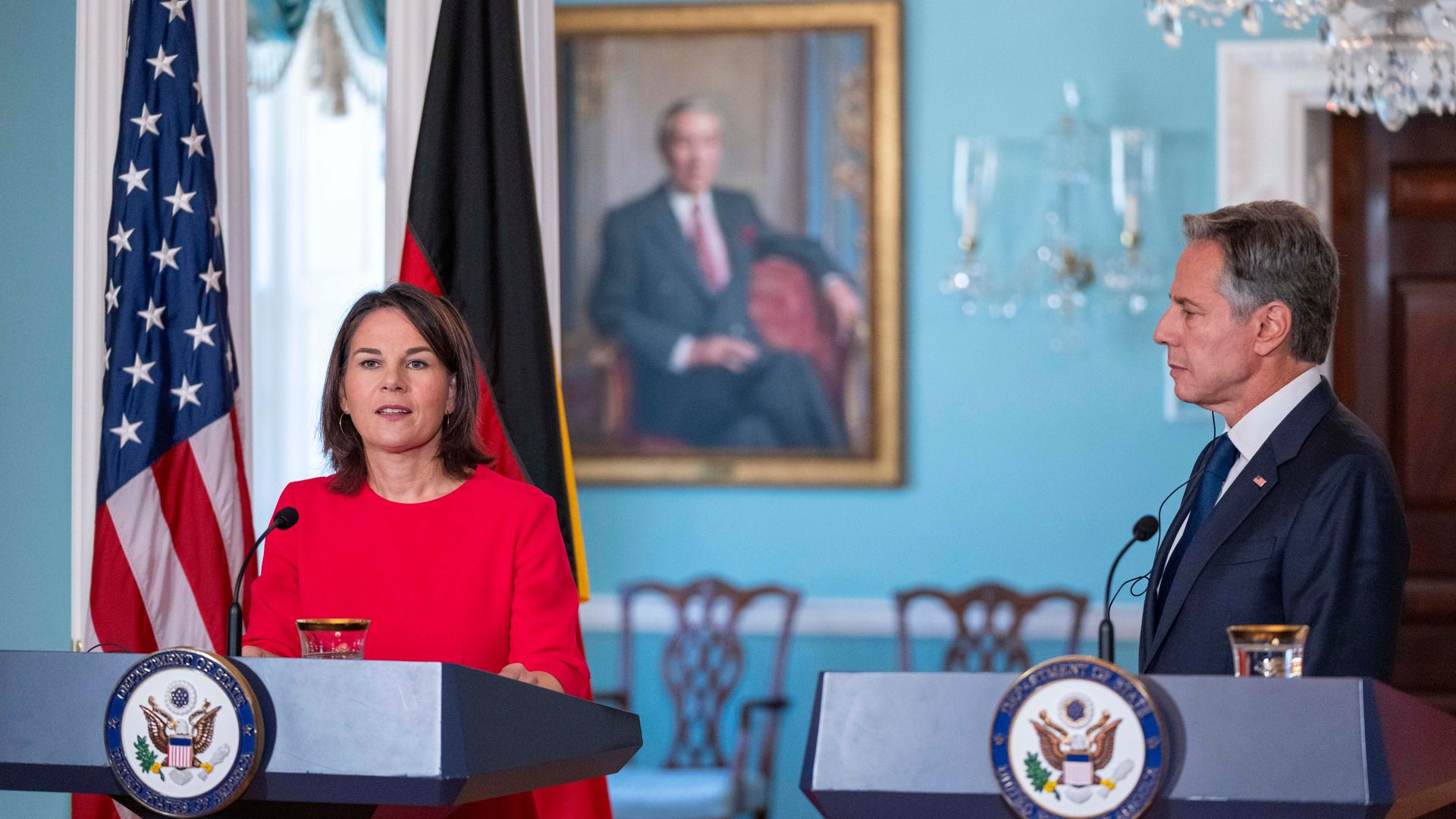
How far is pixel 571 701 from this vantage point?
1.82 metres

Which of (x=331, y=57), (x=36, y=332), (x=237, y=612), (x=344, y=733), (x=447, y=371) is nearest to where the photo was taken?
(x=344, y=733)

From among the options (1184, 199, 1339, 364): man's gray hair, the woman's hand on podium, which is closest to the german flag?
the woman's hand on podium

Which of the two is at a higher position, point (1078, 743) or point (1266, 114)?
point (1266, 114)

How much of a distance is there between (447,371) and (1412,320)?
3846 millimetres

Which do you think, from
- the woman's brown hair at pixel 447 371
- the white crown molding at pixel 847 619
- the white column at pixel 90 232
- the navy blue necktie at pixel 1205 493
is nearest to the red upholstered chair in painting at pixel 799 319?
the white crown molding at pixel 847 619

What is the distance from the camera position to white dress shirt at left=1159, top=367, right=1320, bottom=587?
2.13m

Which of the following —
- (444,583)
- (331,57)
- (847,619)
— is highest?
(331,57)

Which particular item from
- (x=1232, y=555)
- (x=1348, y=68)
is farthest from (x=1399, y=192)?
(x=1232, y=555)

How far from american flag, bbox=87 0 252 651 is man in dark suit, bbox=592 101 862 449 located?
2.16 m

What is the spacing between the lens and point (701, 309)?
Answer: 202 inches

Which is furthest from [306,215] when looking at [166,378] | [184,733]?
[184,733]

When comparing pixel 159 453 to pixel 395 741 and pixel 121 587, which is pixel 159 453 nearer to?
pixel 121 587

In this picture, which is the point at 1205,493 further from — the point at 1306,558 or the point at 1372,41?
the point at 1372,41

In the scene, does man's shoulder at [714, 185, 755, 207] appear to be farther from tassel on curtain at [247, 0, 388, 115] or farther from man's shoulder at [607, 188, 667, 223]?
tassel on curtain at [247, 0, 388, 115]
